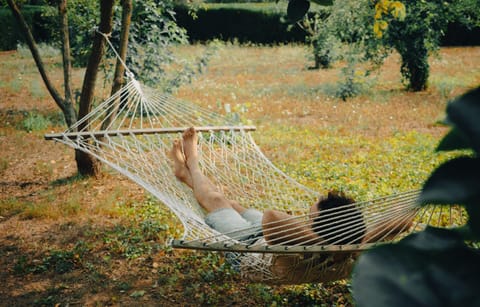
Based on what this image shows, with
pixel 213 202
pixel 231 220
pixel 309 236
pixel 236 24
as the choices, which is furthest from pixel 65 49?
pixel 236 24

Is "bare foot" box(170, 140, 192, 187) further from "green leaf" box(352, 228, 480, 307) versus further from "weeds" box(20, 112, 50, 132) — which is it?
"weeds" box(20, 112, 50, 132)

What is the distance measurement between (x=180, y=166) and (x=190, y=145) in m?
0.13

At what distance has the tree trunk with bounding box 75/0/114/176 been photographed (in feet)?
10.1

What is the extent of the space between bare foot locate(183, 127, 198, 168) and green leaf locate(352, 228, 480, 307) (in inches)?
97.3

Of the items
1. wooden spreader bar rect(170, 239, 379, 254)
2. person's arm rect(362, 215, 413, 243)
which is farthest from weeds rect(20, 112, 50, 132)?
person's arm rect(362, 215, 413, 243)

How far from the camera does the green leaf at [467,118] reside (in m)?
0.29

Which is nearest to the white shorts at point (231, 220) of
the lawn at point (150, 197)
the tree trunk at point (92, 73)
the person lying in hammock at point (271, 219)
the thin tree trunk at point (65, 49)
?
the person lying in hammock at point (271, 219)

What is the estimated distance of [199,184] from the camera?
260 centimetres

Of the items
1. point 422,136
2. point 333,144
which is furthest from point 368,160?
point 422,136

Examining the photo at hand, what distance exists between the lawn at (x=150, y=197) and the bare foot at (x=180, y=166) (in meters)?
0.32

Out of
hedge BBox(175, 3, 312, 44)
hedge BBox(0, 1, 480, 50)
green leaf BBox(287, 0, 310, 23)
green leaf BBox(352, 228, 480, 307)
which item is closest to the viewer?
green leaf BBox(352, 228, 480, 307)

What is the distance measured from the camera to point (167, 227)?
2.89 m

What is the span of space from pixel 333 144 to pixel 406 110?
164 cm

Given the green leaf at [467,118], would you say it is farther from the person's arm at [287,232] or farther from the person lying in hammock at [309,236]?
the person's arm at [287,232]
